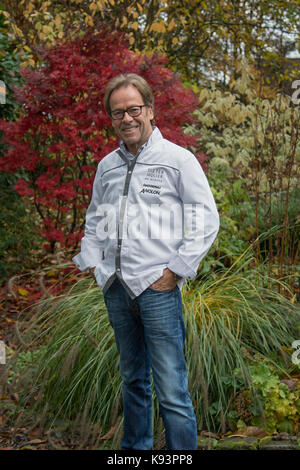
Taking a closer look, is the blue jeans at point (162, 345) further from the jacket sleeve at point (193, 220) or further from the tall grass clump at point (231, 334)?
the tall grass clump at point (231, 334)

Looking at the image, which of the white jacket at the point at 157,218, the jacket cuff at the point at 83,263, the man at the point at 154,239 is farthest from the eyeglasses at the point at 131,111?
the jacket cuff at the point at 83,263

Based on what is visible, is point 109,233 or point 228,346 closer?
point 109,233

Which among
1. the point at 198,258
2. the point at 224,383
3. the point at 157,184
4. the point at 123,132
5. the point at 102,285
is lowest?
the point at 224,383

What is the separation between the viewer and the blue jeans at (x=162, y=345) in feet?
8.32

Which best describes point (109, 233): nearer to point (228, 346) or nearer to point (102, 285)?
point (102, 285)

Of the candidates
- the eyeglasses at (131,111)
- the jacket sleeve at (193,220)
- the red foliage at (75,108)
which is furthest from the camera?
the red foliage at (75,108)

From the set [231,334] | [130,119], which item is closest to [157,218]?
[130,119]

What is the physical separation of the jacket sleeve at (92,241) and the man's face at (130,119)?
1.13ft

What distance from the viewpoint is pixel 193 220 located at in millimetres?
2494

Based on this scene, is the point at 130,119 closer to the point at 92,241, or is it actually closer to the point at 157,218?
the point at 157,218

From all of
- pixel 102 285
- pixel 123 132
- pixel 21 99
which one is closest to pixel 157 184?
pixel 123 132
